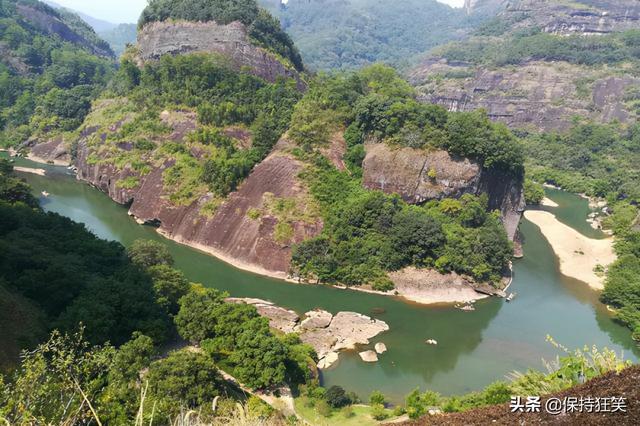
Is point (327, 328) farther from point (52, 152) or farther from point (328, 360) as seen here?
point (52, 152)

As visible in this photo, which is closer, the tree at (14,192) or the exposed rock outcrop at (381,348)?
the exposed rock outcrop at (381,348)

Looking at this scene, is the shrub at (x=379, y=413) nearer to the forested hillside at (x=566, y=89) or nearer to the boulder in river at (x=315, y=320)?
the boulder in river at (x=315, y=320)

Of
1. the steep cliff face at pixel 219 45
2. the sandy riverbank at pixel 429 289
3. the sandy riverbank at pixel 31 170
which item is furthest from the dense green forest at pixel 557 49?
the sandy riverbank at pixel 31 170

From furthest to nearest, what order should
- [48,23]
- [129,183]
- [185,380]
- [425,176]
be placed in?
[48,23] < [129,183] < [425,176] < [185,380]

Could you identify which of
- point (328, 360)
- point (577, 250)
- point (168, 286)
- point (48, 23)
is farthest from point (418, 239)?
point (48, 23)

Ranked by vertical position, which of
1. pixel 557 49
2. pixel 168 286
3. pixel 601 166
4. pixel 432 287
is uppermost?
pixel 557 49

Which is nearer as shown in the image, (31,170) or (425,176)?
(425,176)

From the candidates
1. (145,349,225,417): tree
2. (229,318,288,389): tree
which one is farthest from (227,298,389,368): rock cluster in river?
(145,349,225,417): tree
